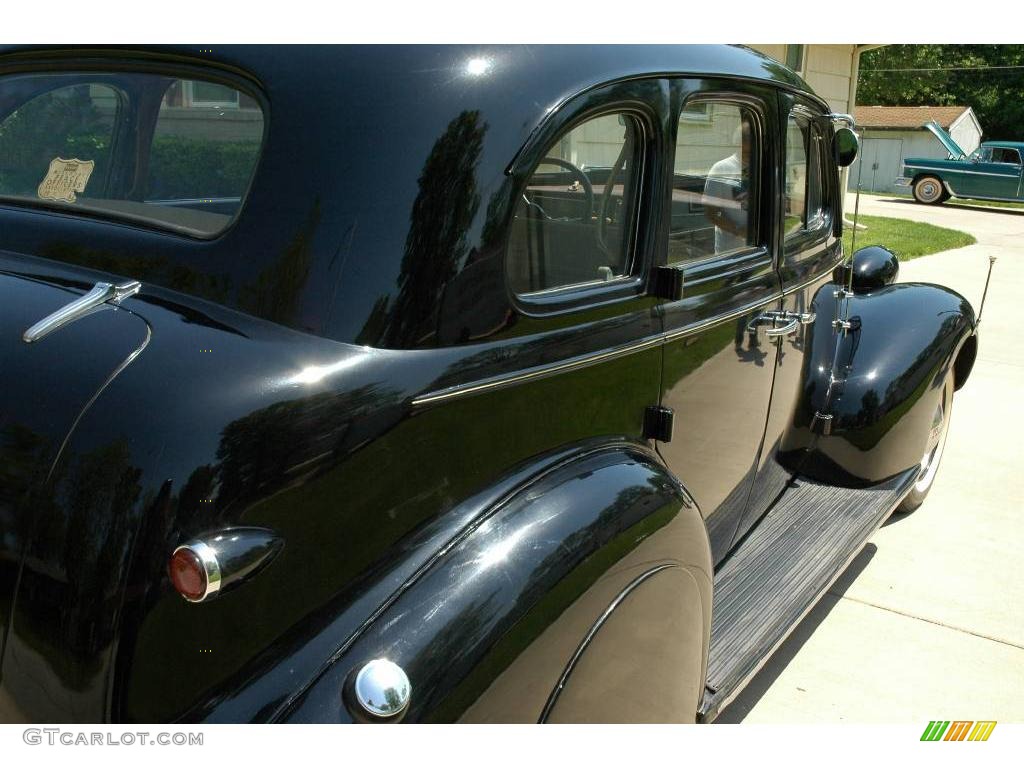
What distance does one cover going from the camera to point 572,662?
1.80 m

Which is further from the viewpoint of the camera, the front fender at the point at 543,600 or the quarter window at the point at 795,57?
the quarter window at the point at 795,57

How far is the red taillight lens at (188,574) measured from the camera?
1.44 metres

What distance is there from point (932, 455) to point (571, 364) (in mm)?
2918

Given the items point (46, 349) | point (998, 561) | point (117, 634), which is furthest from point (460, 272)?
point (998, 561)

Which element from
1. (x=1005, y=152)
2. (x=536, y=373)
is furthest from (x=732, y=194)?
(x=1005, y=152)

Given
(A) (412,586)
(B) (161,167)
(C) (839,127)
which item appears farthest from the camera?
(C) (839,127)

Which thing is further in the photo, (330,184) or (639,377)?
(639,377)

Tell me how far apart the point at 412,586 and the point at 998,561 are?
3.21m

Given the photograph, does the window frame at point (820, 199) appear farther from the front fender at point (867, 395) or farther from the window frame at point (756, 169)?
the front fender at point (867, 395)

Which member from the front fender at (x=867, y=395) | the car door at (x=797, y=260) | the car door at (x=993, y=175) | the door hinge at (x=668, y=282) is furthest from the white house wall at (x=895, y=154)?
the door hinge at (x=668, y=282)

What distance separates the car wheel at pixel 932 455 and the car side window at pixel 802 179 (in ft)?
3.79

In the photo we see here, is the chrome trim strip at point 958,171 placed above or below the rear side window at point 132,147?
below
